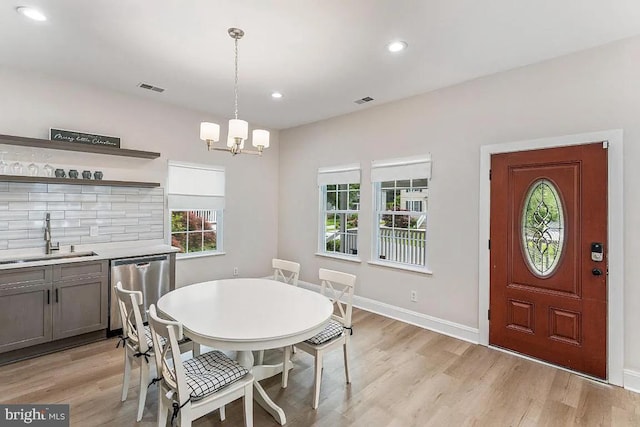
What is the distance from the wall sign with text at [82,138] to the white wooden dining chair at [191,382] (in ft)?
9.43

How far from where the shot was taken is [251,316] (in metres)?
2.13

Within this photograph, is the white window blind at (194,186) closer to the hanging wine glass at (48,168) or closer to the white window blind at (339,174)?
the hanging wine glass at (48,168)

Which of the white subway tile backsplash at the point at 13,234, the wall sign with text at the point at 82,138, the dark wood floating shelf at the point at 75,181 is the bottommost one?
the white subway tile backsplash at the point at 13,234

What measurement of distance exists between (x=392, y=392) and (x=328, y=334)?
2.31 feet

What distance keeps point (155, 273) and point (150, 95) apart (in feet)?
7.51

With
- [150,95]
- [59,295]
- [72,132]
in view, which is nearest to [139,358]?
[59,295]

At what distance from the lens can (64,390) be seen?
98.3 inches

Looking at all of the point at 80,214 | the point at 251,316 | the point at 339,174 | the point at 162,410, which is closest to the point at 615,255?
the point at 251,316

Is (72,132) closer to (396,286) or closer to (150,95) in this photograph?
(150,95)

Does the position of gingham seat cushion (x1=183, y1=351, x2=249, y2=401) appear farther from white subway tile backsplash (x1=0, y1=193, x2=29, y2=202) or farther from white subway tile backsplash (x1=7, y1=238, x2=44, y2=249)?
white subway tile backsplash (x1=0, y1=193, x2=29, y2=202)

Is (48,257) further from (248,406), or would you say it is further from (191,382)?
(248,406)

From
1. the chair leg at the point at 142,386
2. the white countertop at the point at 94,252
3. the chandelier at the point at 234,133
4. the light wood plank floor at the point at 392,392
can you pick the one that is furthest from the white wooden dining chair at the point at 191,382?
the white countertop at the point at 94,252

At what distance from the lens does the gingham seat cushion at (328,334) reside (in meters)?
2.42

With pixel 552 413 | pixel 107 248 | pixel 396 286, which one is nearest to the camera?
pixel 552 413
